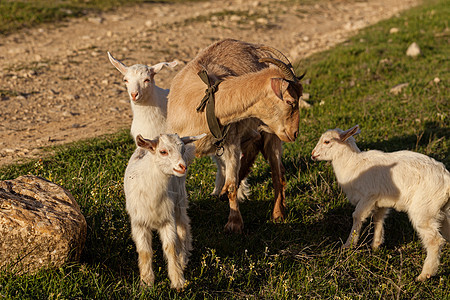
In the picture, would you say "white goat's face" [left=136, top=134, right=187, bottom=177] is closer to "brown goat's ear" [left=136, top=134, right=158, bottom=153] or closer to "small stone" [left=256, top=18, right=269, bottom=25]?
"brown goat's ear" [left=136, top=134, right=158, bottom=153]

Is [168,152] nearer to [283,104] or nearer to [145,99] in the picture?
[283,104]

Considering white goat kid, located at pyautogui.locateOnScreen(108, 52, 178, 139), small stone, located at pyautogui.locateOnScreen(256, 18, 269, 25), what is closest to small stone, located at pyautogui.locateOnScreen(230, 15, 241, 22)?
small stone, located at pyautogui.locateOnScreen(256, 18, 269, 25)

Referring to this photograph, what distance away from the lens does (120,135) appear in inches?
333

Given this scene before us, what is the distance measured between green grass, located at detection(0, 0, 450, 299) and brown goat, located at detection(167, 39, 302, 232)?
425mm

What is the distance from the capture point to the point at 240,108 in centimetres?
573

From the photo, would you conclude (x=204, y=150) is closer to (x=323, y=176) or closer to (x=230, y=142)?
(x=230, y=142)

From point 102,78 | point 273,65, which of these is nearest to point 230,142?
point 273,65

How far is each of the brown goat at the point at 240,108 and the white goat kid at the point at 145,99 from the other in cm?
42

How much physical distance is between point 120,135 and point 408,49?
26.4 feet

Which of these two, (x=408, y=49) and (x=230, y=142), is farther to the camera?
(x=408, y=49)

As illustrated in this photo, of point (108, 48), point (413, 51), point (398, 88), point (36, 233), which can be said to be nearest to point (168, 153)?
point (36, 233)

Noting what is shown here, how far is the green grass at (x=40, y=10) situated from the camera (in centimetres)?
1328

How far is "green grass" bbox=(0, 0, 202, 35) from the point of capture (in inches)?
523

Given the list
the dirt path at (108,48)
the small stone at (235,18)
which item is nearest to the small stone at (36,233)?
the dirt path at (108,48)
